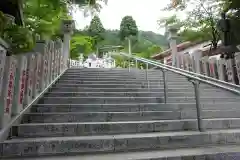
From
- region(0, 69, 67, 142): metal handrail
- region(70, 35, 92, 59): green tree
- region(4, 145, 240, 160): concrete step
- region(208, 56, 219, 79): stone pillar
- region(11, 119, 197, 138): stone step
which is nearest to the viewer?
region(4, 145, 240, 160): concrete step

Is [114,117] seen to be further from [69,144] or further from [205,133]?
[205,133]

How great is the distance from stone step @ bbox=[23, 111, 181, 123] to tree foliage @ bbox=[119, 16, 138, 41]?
22146mm

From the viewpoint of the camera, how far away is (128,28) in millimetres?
25672

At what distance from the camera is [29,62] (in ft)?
11.2

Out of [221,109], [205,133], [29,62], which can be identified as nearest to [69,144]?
[29,62]

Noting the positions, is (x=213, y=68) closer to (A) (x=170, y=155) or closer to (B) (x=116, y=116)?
(B) (x=116, y=116)

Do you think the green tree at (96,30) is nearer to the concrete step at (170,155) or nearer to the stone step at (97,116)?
the stone step at (97,116)

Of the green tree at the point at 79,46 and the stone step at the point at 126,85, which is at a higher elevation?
the green tree at the point at 79,46

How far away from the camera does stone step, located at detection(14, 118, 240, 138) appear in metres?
3.00

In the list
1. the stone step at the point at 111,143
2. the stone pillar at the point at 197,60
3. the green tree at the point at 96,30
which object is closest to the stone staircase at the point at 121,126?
the stone step at the point at 111,143

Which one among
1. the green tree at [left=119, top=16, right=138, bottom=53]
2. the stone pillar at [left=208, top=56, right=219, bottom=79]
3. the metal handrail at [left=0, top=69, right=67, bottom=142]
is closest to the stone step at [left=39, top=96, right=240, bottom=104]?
the metal handrail at [left=0, top=69, right=67, bottom=142]

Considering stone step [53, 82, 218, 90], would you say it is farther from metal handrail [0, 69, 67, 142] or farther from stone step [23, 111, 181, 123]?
stone step [23, 111, 181, 123]

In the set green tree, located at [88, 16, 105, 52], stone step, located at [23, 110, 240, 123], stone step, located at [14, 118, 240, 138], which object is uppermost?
green tree, located at [88, 16, 105, 52]

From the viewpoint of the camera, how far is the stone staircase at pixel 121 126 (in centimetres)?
256
